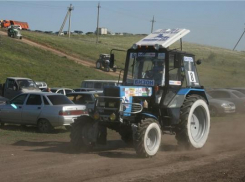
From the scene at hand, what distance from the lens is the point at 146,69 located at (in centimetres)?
1219

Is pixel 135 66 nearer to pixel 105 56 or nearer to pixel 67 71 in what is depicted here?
pixel 67 71

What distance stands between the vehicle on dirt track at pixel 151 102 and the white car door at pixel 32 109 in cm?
500

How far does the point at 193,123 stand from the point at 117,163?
11.6ft

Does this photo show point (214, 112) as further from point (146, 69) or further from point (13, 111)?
point (146, 69)

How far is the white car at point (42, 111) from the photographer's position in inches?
640

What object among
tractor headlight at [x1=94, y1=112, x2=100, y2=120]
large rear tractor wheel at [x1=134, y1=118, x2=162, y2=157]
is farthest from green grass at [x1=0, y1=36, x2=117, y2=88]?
large rear tractor wheel at [x1=134, y1=118, x2=162, y2=157]

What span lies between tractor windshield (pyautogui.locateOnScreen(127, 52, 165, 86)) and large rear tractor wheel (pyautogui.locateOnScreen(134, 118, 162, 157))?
51.7 inches

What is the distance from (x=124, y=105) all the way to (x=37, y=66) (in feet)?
121

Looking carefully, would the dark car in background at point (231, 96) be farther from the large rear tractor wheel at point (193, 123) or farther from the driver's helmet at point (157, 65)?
the driver's helmet at point (157, 65)

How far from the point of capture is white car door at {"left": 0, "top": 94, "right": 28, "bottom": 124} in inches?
681

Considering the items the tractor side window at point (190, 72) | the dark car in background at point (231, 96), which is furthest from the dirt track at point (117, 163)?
the dark car in background at point (231, 96)

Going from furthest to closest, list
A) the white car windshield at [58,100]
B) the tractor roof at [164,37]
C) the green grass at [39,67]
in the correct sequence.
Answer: the green grass at [39,67] < the white car windshield at [58,100] < the tractor roof at [164,37]

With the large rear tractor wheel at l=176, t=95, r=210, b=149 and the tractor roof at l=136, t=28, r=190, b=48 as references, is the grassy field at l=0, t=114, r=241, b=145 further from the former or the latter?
the tractor roof at l=136, t=28, r=190, b=48

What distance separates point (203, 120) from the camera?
13273mm
